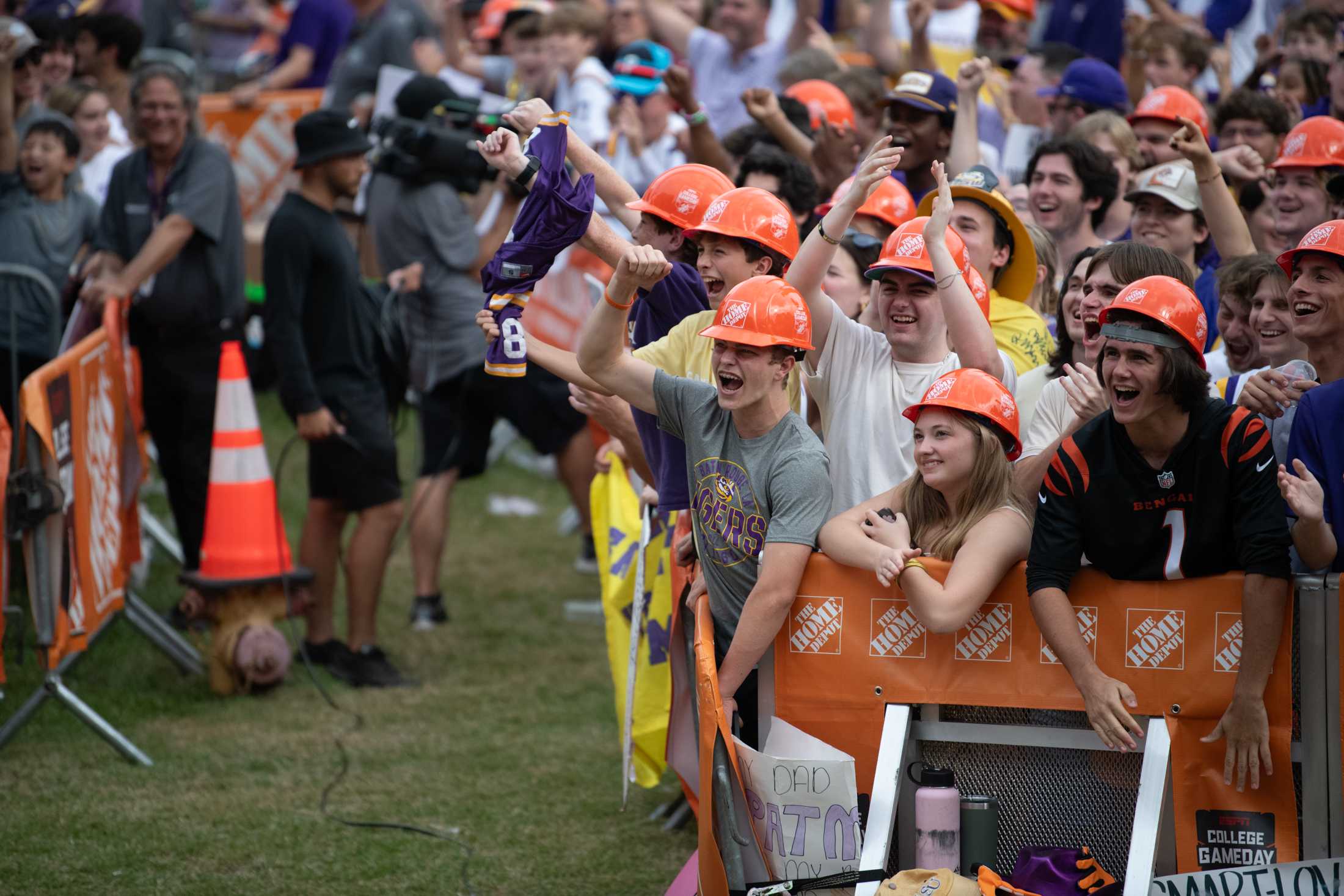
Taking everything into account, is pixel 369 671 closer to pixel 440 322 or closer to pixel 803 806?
pixel 440 322

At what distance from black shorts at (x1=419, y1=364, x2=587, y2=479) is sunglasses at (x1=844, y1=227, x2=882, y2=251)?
116 inches

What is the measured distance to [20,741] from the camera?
6352mm

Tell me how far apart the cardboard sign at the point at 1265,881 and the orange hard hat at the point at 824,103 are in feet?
14.8

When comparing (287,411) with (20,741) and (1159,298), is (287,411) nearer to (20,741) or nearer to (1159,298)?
(20,741)

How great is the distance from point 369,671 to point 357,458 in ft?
3.57

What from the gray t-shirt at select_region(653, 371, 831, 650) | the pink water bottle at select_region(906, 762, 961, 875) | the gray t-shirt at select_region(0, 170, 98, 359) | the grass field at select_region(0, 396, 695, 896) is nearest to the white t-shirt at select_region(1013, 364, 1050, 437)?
the gray t-shirt at select_region(653, 371, 831, 650)

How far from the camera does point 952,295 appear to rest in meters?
4.27

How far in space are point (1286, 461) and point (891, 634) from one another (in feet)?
3.94

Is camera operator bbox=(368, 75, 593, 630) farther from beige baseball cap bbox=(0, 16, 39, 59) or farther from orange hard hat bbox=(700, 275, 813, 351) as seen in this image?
orange hard hat bbox=(700, 275, 813, 351)

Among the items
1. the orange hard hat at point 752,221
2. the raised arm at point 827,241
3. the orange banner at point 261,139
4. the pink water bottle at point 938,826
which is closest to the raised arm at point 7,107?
the orange hard hat at point 752,221

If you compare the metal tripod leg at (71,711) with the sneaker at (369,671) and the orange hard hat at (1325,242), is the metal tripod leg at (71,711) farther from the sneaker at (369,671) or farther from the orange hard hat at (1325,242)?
the orange hard hat at (1325,242)

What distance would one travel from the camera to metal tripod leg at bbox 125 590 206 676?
7.39 meters

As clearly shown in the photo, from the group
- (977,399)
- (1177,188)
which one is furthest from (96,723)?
(1177,188)

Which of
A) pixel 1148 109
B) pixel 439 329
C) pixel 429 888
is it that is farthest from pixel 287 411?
pixel 1148 109
